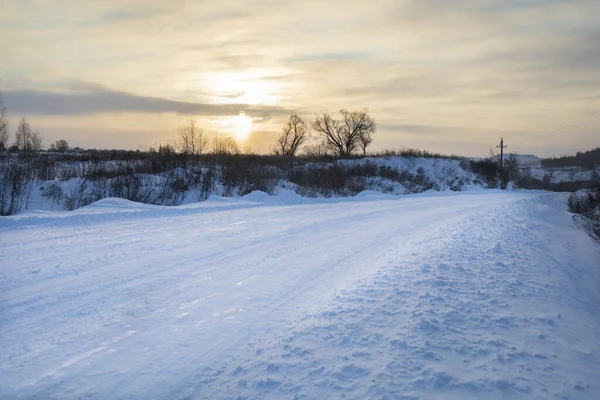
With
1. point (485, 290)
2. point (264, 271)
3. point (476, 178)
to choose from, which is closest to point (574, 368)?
point (485, 290)

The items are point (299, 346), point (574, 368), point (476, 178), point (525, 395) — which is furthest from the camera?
point (476, 178)

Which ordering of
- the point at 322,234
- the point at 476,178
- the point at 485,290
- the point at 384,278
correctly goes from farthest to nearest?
the point at 476,178 → the point at 322,234 → the point at 384,278 → the point at 485,290

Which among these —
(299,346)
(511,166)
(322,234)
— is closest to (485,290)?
(299,346)

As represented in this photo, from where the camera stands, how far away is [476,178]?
182 feet

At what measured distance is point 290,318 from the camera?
4.70m

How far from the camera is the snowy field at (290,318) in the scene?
344cm

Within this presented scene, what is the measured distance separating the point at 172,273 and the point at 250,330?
7.89 ft

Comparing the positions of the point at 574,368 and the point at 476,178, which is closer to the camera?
the point at 574,368

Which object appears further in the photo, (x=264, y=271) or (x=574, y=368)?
(x=264, y=271)

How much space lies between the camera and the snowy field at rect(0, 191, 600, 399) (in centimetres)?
344

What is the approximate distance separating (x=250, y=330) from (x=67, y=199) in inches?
581

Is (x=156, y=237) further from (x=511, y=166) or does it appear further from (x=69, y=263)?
(x=511, y=166)

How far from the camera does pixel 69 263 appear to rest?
6.52m

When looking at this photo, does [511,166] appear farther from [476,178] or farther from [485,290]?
[485,290]
